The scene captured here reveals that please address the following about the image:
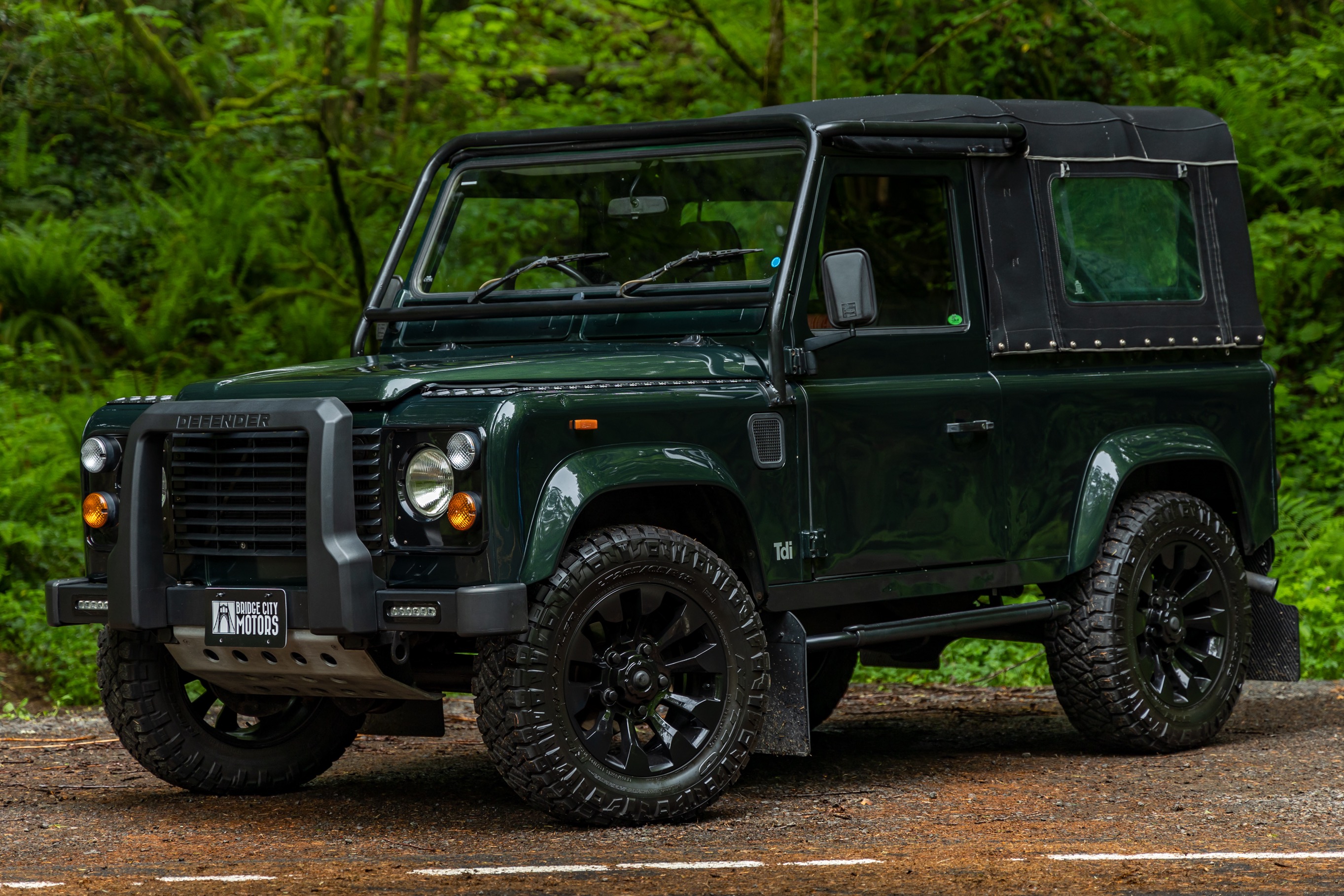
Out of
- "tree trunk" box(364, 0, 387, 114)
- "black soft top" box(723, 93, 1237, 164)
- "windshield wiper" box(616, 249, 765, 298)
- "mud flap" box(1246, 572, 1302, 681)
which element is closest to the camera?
"windshield wiper" box(616, 249, 765, 298)

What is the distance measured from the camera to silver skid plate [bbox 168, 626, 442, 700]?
17.4 ft

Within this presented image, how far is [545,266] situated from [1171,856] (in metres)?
3.08

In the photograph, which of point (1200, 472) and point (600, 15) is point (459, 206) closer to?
point (1200, 472)

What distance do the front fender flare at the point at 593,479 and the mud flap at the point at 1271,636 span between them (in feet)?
10.9

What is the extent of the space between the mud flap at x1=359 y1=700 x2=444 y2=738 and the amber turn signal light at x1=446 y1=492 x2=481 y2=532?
3.52ft

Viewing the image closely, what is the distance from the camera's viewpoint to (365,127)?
17594mm

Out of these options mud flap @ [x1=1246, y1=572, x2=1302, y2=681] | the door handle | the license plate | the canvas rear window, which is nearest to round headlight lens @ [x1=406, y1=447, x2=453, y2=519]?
the license plate

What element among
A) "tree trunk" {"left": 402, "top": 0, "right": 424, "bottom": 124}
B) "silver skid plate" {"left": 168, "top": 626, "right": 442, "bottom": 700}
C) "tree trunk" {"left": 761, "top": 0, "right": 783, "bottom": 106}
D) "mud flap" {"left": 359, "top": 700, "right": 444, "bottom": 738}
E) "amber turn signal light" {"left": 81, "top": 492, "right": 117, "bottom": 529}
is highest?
"tree trunk" {"left": 402, "top": 0, "right": 424, "bottom": 124}

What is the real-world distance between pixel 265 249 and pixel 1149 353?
1022 cm

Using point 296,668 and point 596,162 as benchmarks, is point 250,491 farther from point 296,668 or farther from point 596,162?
point 596,162

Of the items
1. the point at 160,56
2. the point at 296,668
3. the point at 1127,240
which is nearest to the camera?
the point at 296,668

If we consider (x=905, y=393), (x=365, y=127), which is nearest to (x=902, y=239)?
(x=905, y=393)

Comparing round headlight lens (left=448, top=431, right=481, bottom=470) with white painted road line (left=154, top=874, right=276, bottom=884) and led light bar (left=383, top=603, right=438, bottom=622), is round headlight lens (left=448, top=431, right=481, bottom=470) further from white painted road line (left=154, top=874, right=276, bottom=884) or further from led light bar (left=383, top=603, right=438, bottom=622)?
white painted road line (left=154, top=874, right=276, bottom=884)

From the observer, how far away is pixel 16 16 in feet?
54.7
